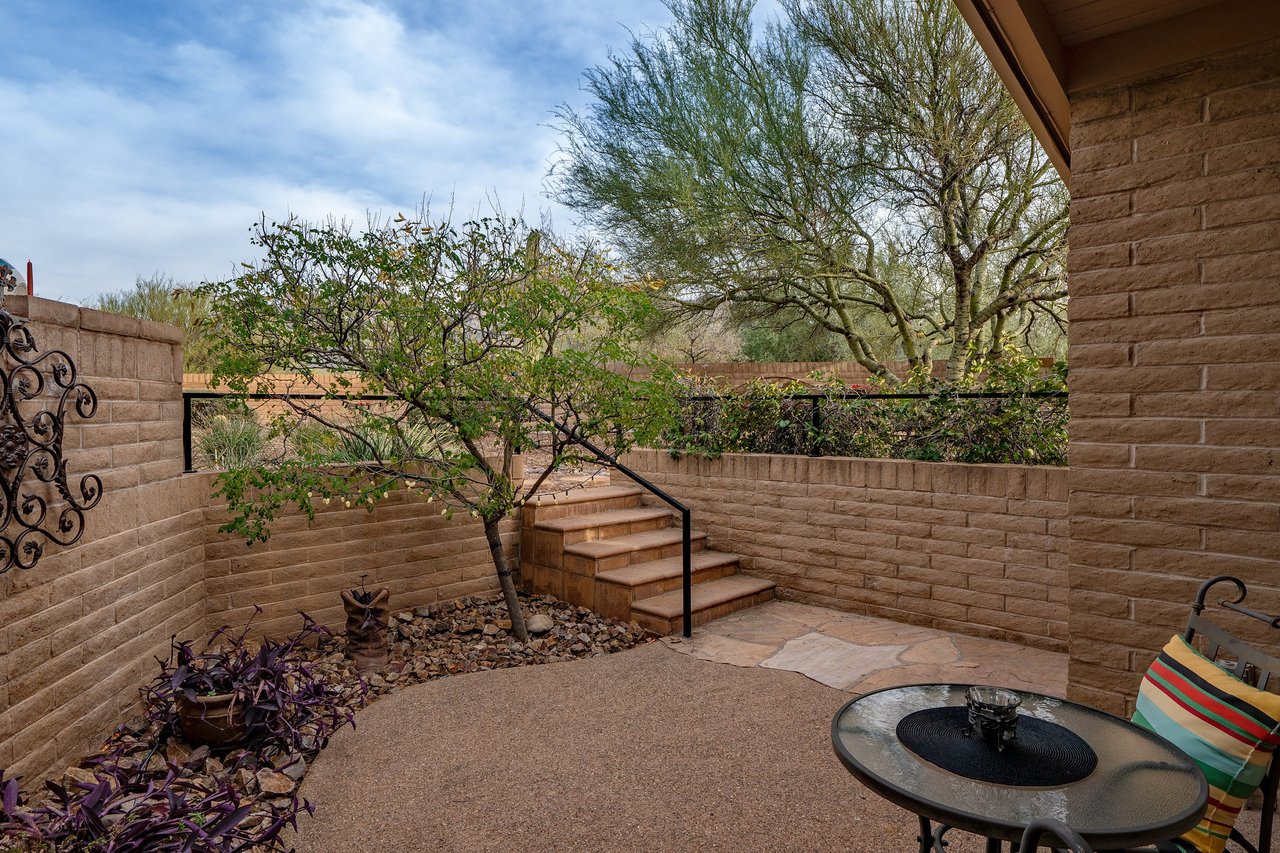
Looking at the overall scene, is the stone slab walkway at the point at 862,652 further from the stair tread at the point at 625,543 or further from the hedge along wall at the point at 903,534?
the stair tread at the point at 625,543

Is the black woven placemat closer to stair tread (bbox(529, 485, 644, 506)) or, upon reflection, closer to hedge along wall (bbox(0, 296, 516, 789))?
hedge along wall (bbox(0, 296, 516, 789))

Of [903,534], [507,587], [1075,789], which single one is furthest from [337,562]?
[1075,789]

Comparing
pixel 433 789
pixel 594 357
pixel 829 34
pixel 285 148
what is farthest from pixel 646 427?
pixel 285 148

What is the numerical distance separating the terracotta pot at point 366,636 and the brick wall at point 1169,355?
139 inches

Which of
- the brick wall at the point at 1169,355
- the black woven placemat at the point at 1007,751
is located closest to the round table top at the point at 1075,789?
the black woven placemat at the point at 1007,751

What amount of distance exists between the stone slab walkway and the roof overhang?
2755 millimetres

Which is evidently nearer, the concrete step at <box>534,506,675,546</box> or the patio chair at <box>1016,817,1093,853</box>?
the patio chair at <box>1016,817,1093,853</box>

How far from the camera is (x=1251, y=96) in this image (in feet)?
8.13

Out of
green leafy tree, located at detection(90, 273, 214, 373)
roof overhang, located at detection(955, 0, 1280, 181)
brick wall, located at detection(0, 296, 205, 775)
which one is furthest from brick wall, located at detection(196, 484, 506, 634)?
green leafy tree, located at detection(90, 273, 214, 373)

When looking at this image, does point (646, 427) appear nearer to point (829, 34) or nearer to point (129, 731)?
point (129, 731)

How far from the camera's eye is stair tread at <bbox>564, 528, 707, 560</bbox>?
5.20 m

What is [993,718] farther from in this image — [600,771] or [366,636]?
Answer: [366,636]

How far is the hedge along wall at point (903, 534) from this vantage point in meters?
4.29

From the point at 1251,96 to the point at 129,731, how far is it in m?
5.03
